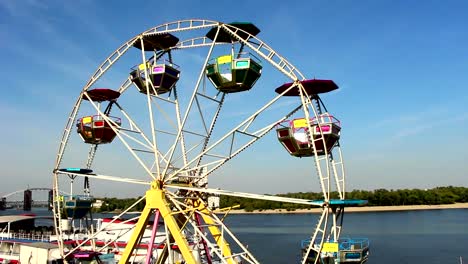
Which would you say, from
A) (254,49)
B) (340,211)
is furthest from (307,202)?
→ (254,49)

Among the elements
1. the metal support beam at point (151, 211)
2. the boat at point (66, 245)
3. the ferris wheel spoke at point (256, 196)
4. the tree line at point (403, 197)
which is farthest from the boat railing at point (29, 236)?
the tree line at point (403, 197)

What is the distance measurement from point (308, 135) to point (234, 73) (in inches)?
203

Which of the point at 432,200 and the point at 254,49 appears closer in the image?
the point at 254,49

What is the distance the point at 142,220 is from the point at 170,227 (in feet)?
6.93

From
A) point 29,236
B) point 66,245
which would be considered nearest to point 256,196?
point 66,245

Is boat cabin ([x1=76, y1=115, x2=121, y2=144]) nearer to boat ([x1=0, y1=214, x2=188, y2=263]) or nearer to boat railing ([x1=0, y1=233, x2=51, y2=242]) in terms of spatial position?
boat ([x1=0, y1=214, x2=188, y2=263])

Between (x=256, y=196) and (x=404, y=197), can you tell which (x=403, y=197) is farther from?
(x=256, y=196)

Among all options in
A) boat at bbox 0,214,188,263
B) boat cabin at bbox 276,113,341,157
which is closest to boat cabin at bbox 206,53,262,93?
boat cabin at bbox 276,113,341,157

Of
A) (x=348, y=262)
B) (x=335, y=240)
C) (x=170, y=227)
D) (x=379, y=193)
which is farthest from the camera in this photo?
(x=379, y=193)

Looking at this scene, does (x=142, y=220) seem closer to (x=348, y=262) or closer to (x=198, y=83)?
(x=198, y=83)

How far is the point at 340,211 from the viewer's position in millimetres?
21250

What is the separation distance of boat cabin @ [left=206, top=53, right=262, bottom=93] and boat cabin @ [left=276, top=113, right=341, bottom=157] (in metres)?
3.08

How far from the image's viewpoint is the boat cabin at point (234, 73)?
968 inches

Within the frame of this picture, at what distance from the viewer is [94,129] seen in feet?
105
